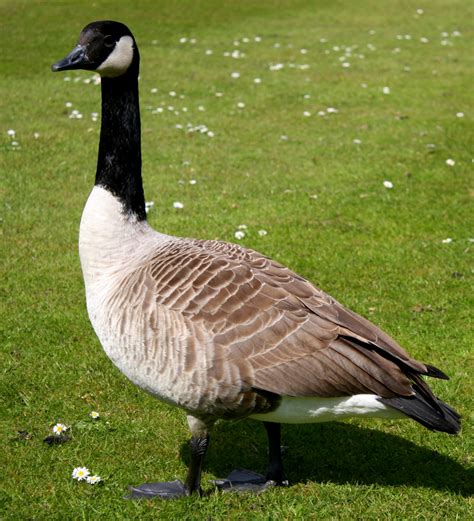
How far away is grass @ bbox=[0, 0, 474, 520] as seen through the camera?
17.2ft

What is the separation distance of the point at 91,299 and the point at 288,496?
6.06 feet

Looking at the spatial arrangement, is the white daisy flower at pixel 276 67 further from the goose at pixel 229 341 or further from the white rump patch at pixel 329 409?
the white rump patch at pixel 329 409

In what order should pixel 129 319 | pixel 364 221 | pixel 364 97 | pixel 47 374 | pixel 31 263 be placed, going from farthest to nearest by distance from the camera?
pixel 364 97, pixel 364 221, pixel 31 263, pixel 47 374, pixel 129 319

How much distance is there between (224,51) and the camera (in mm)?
19938

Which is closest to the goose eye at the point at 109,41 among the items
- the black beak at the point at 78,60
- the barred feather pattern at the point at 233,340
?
the black beak at the point at 78,60

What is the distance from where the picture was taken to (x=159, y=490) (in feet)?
16.4

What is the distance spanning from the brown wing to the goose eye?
149 centimetres

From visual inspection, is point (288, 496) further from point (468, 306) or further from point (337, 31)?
point (337, 31)

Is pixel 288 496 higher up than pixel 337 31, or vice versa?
pixel 288 496

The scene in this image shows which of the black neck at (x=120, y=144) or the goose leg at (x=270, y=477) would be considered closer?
the goose leg at (x=270, y=477)

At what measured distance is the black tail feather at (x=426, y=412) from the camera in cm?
427

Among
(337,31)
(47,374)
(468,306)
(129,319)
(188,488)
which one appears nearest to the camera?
(129,319)

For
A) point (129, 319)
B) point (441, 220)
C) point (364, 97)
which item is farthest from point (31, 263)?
point (364, 97)

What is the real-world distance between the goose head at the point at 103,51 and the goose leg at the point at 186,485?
2.51 metres
